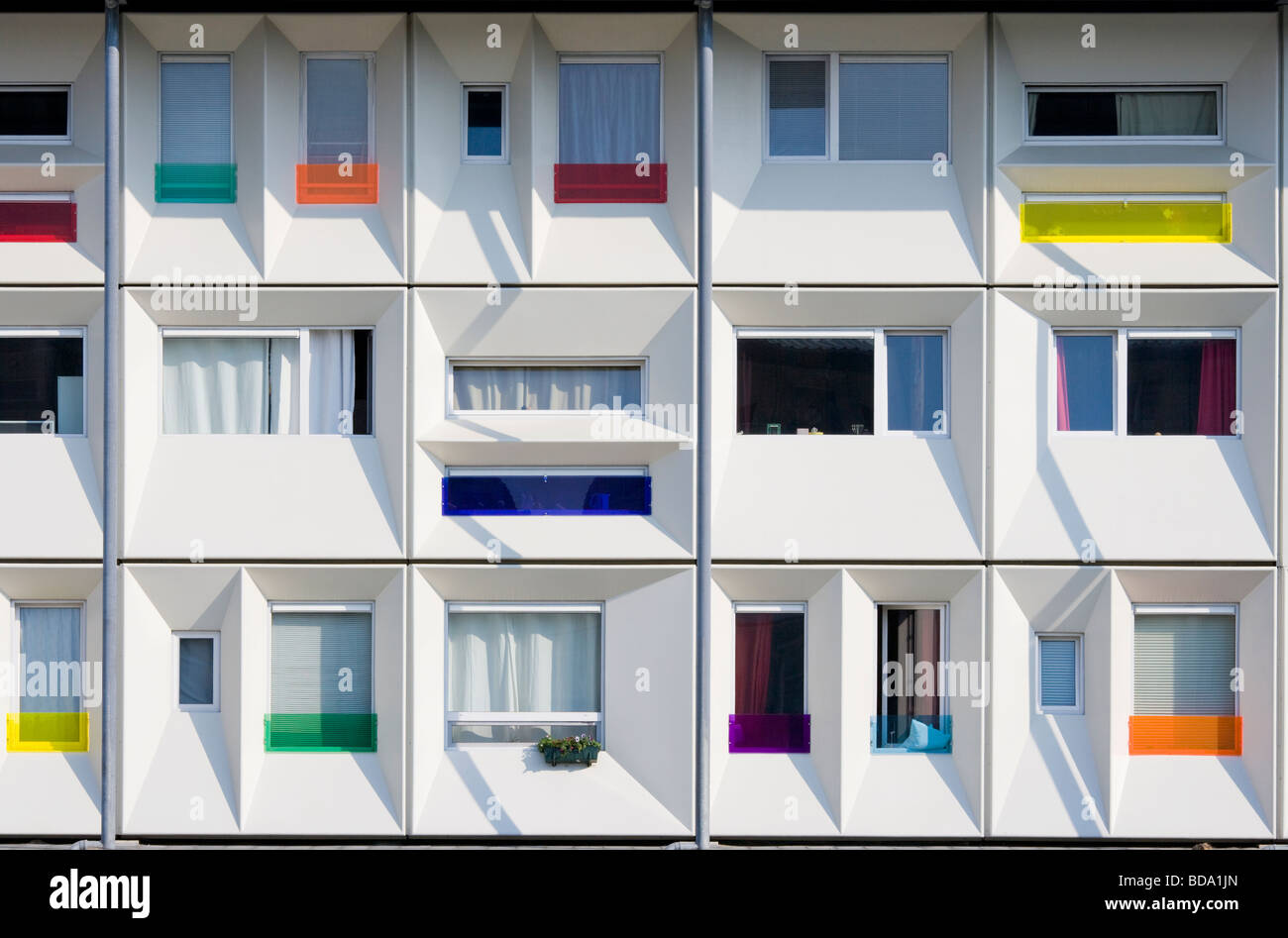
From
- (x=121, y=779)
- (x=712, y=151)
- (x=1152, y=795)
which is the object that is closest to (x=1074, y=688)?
(x=1152, y=795)

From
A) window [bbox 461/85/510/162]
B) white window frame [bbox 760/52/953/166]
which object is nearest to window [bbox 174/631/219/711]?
window [bbox 461/85/510/162]

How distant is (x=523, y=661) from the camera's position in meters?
8.77

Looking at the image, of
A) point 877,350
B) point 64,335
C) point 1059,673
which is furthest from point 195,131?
point 1059,673

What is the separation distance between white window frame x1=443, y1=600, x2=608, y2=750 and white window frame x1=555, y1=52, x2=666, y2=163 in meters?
3.59

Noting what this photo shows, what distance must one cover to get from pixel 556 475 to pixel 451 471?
846 millimetres

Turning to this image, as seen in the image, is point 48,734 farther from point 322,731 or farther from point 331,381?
point 331,381

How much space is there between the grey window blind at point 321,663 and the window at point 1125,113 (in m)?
6.81

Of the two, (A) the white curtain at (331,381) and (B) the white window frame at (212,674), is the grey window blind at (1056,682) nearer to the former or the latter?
(A) the white curtain at (331,381)

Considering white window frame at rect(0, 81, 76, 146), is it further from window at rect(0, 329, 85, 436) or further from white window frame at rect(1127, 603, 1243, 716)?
white window frame at rect(1127, 603, 1243, 716)

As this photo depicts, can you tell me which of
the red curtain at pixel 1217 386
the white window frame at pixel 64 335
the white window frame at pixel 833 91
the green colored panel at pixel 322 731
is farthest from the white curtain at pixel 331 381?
the red curtain at pixel 1217 386

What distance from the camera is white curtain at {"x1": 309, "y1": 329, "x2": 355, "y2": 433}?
879 cm

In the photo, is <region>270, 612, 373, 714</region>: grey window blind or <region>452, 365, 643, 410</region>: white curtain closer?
<region>270, 612, 373, 714</region>: grey window blind

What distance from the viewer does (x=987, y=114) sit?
28.0 ft
